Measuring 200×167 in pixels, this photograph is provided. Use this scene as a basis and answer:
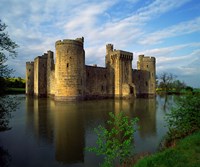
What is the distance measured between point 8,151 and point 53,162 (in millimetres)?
2361

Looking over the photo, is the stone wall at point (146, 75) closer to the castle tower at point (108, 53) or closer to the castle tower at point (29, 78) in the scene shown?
the castle tower at point (108, 53)

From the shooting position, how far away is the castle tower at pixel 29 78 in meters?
42.8

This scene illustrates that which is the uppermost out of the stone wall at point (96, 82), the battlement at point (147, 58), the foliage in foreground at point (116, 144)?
the battlement at point (147, 58)

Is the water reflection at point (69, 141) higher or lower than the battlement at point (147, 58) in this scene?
lower

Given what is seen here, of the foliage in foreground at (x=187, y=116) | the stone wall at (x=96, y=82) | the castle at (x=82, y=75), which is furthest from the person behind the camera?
the stone wall at (x=96, y=82)

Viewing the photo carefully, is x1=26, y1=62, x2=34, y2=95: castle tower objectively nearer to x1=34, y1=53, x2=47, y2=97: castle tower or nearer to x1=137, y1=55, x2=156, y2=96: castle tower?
x1=34, y1=53, x2=47, y2=97: castle tower

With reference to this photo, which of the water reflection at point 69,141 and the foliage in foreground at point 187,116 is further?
the foliage in foreground at point 187,116

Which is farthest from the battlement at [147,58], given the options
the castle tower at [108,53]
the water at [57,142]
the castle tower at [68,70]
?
the water at [57,142]

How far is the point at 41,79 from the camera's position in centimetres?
3706

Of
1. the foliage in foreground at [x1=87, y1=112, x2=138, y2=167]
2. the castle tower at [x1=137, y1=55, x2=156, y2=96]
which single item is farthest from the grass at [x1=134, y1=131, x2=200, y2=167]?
the castle tower at [x1=137, y1=55, x2=156, y2=96]

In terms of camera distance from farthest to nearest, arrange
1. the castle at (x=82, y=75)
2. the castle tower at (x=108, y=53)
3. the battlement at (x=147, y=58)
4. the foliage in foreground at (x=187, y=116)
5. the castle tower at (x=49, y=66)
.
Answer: the battlement at (x=147, y=58) → the castle tower at (x=108, y=53) → the castle tower at (x=49, y=66) → the castle at (x=82, y=75) → the foliage in foreground at (x=187, y=116)

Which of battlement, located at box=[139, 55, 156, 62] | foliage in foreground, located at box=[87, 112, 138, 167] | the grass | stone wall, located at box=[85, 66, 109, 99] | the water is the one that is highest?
battlement, located at box=[139, 55, 156, 62]

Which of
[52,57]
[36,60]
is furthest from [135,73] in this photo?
[36,60]

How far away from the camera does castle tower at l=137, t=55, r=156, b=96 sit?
1683 inches
